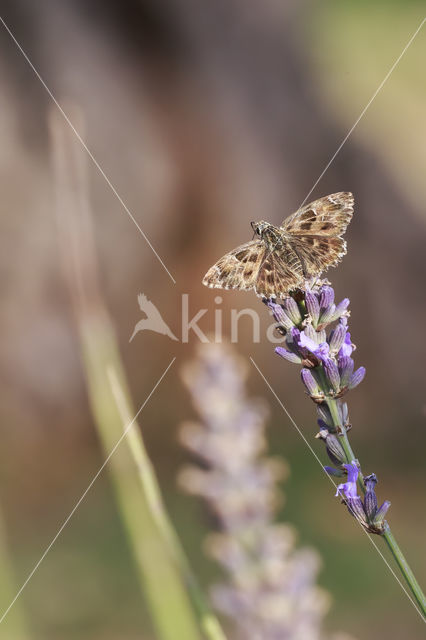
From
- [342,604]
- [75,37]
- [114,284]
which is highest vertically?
[75,37]

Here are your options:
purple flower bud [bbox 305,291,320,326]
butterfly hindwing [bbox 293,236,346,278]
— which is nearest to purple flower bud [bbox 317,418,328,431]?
purple flower bud [bbox 305,291,320,326]

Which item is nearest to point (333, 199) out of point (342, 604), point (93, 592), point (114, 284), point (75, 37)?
point (342, 604)

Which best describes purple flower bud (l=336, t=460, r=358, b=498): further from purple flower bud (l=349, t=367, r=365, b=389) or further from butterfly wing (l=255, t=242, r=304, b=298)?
butterfly wing (l=255, t=242, r=304, b=298)

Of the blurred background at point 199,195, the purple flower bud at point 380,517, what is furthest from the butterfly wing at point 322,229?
Answer: the blurred background at point 199,195

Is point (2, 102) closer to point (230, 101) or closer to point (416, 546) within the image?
point (230, 101)

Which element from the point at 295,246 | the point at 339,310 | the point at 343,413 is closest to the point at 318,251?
the point at 295,246

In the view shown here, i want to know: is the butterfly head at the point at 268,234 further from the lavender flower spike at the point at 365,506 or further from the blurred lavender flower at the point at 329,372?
the lavender flower spike at the point at 365,506

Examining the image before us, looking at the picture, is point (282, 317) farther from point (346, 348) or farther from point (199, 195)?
point (199, 195)
